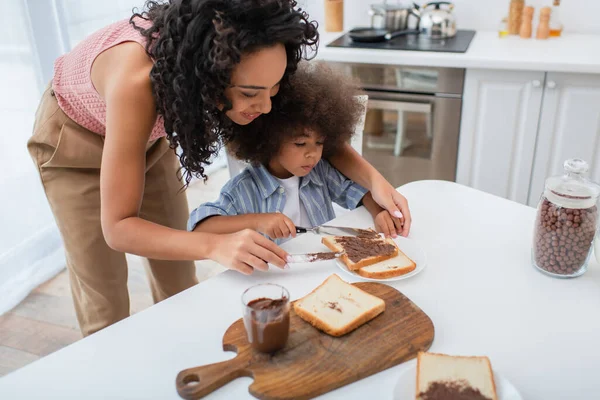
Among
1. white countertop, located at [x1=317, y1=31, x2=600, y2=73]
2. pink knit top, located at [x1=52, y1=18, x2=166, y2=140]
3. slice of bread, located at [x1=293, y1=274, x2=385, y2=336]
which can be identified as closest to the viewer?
slice of bread, located at [x1=293, y1=274, x2=385, y2=336]

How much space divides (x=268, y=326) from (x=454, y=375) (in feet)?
0.98

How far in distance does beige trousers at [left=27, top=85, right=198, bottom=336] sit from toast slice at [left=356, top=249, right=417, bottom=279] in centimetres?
76

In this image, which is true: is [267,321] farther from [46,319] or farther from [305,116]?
[46,319]

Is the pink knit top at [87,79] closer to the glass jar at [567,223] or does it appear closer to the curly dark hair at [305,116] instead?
the curly dark hair at [305,116]

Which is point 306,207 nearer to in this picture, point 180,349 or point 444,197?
point 444,197

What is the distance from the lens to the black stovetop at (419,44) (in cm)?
245

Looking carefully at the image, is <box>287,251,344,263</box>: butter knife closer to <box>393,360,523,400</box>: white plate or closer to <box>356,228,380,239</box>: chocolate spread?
<box>356,228,380,239</box>: chocolate spread

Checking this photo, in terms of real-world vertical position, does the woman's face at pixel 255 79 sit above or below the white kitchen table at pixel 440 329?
above

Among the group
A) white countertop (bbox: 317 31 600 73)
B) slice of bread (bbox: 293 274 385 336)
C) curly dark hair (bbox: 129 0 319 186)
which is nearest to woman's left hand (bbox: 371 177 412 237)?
slice of bread (bbox: 293 274 385 336)

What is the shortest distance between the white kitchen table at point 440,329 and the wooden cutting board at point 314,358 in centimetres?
2

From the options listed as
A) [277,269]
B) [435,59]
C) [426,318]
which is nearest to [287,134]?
[277,269]

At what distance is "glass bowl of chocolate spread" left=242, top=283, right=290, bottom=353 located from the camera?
86cm

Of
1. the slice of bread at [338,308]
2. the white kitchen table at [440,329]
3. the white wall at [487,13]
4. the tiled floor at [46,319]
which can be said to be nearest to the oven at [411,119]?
the white wall at [487,13]

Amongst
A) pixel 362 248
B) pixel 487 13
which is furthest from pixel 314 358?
pixel 487 13
